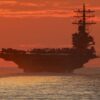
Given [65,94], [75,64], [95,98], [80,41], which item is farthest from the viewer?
[75,64]

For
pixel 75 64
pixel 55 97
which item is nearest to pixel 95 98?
pixel 55 97

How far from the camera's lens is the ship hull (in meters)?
168

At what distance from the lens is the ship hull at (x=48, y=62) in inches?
6619

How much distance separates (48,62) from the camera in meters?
171

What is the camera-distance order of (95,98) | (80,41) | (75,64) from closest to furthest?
(95,98) → (80,41) → (75,64)

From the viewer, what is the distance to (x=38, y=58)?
16988cm

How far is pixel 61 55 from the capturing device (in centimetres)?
16662

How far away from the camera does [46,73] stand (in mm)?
181250

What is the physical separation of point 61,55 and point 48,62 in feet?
18.4

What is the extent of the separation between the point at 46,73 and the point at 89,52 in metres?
20.4

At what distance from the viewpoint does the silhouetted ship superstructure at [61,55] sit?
16288 centimetres

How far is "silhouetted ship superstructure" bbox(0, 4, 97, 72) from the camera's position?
534ft

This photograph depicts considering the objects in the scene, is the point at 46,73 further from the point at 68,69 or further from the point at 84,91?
the point at 84,91

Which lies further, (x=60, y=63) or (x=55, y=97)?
(x=60, y=63)
